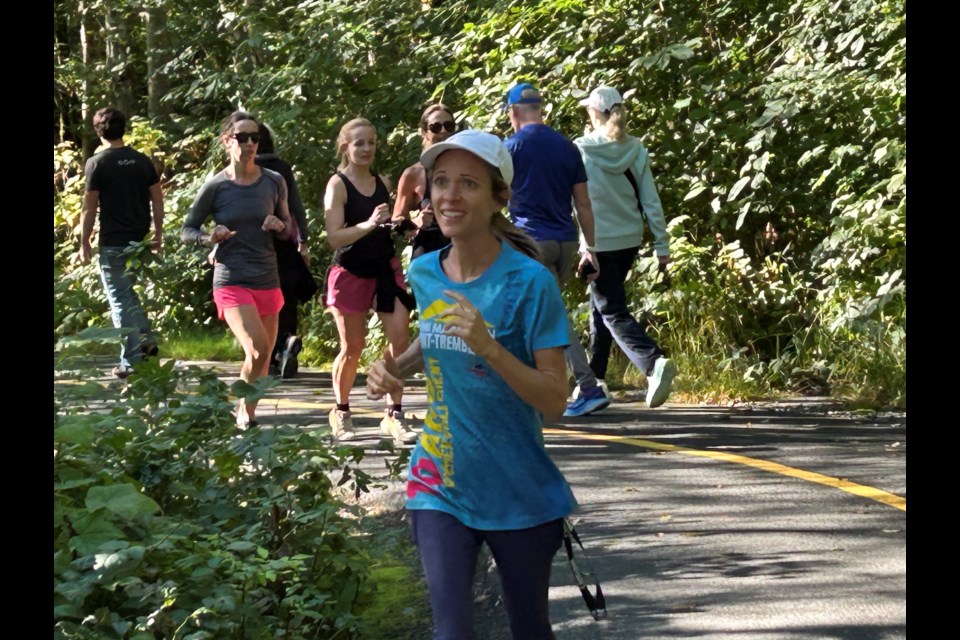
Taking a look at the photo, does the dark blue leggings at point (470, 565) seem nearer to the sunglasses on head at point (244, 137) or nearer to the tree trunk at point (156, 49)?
the sunglasses on head at point (244, 137)

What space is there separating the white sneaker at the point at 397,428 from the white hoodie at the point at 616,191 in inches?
79.3

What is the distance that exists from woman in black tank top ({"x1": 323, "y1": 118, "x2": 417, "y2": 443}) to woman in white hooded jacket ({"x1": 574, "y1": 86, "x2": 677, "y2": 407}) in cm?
170

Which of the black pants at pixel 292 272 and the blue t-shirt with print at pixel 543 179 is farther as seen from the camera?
the black pants at pixel 292 272

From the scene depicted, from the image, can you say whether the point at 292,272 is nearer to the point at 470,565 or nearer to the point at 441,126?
the point at 441,126

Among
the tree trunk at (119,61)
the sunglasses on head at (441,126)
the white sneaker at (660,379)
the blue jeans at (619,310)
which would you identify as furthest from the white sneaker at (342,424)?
the tree trunk at (119,61)

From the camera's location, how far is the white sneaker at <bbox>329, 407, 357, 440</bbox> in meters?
11.1

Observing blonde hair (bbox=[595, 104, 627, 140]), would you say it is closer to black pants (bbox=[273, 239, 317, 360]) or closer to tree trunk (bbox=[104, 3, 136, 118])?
black pants (bbox=[273, 239, 317, 360])

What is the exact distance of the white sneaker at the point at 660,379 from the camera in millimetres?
11972

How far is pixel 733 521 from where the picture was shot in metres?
8.21

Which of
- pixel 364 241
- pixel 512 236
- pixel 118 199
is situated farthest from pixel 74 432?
pixel 118 199

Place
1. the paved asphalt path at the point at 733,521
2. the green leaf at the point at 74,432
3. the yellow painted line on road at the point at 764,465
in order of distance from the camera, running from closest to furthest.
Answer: the green leaf at the point at 74,432 → the paved asphalt path at the point at 733,521 → the yellow painted line on road at the point at 764,465

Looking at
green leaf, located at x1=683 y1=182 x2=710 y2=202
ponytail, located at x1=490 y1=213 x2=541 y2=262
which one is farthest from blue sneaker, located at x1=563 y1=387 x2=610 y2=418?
ponytail, located at x1=490 y1=213 x2=541 y2=262

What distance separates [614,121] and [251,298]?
2855 mm

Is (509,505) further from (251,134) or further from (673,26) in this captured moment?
(673,26)
